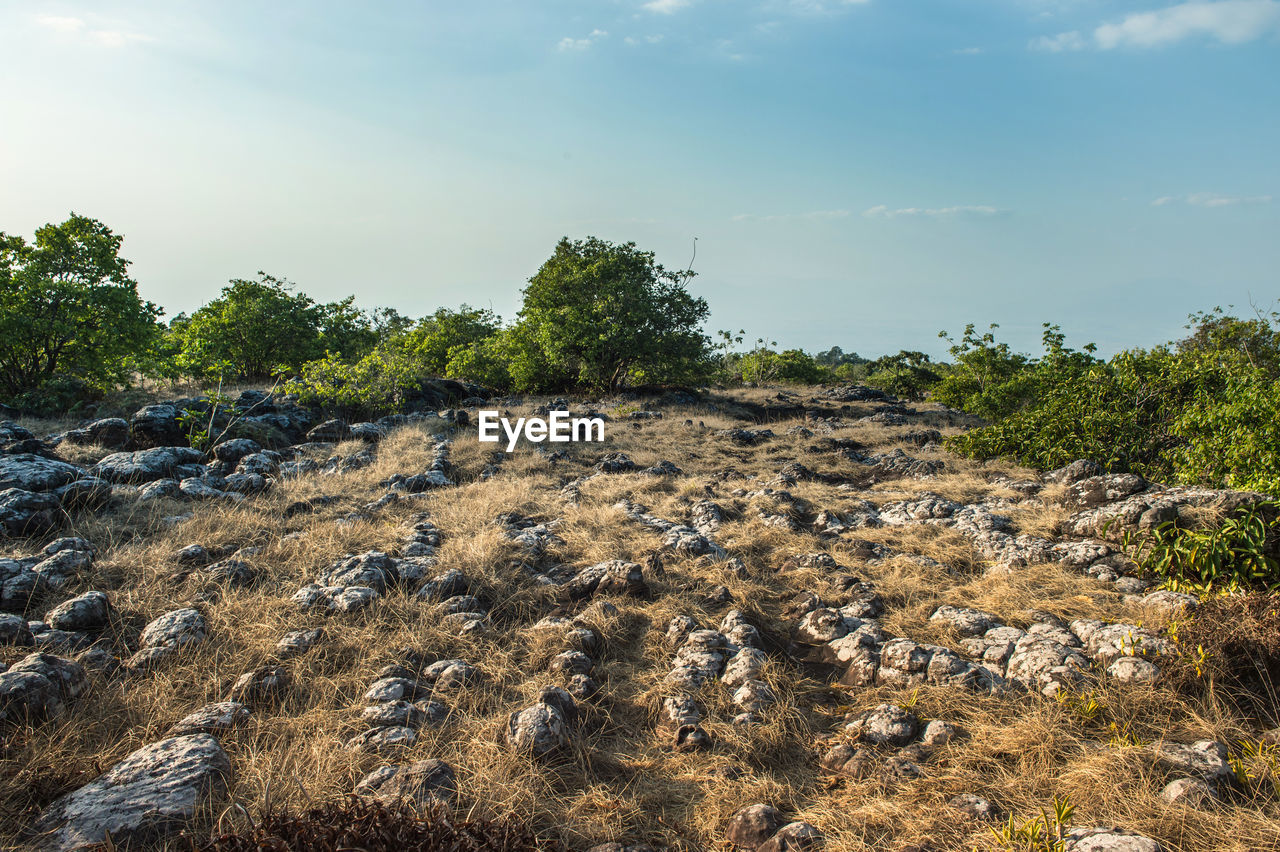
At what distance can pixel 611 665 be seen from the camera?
15.9 feet

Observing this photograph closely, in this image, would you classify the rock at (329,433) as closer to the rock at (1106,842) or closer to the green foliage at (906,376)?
the rock at (1106,842)

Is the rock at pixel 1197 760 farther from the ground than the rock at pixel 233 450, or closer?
closer

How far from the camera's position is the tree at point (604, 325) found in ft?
68.8

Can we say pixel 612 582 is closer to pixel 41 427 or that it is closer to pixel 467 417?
pixel 467 417

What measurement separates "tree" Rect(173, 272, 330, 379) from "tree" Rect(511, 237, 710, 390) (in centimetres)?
698

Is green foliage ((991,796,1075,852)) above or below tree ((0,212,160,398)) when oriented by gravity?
below

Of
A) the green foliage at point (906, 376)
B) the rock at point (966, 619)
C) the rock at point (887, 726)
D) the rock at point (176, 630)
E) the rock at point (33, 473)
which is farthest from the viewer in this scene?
the green foliage at point (906, 376)

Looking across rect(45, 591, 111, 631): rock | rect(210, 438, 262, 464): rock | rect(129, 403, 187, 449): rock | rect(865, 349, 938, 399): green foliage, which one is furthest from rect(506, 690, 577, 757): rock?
rect(865, 349, 938, 399): green foliage

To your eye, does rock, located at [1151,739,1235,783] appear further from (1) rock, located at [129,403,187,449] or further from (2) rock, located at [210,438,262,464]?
(1) rock, located at [129,403,187,449]

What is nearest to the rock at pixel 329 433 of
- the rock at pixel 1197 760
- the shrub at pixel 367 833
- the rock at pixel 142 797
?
the rock at pixel 142 797

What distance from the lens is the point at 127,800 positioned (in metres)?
3.01

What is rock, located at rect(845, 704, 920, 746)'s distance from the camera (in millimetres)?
3916

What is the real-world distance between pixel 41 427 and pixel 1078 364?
19.7m

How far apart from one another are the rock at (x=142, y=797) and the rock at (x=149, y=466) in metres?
6.77
